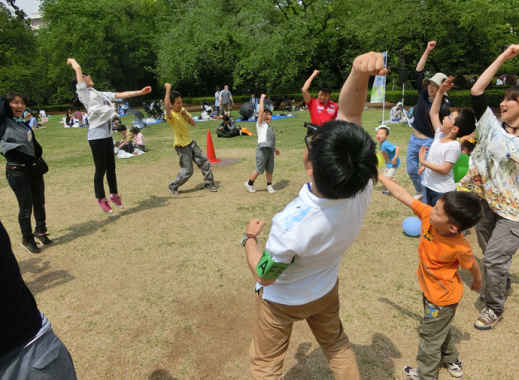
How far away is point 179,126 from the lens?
7098 millimetres

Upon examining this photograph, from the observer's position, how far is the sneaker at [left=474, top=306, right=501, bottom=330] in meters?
3.21

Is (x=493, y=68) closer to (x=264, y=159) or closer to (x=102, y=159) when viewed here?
(x=264, y=159)

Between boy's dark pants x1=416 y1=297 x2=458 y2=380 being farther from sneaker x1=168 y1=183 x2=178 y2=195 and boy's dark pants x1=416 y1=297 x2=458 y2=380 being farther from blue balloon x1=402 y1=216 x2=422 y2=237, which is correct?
sneaker x1=168 y1=183 x2=178 y2=195

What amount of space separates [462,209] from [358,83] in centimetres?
107

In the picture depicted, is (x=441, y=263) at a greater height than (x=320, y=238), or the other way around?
(x=320, y=238)

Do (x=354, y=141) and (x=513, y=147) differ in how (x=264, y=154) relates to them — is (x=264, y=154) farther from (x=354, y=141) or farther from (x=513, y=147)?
(x=354, y=141)

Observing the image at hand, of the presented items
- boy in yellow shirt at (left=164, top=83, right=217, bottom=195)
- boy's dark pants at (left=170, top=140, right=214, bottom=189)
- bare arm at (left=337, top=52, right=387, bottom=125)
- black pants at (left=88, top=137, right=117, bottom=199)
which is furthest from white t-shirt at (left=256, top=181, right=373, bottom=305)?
boy's dark pants at (left=170, top=140, right=214, bottom=189)

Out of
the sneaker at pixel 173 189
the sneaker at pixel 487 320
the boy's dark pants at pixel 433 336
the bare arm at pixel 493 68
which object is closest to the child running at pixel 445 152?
the bare arm at pixel 493 68

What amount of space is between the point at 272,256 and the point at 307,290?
1.31 feet

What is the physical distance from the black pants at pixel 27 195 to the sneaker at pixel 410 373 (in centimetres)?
508

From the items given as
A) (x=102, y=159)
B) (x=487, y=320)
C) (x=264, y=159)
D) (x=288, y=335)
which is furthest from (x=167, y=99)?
(x=487, y=320)

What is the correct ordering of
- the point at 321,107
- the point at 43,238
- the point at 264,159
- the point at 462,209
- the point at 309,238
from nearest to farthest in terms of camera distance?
the point at 309,238
the point at 462,209
the point at 43,238
the point at 321,107
the point at 264,159

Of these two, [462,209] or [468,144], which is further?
[468,144]

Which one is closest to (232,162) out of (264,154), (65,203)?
(264,154)
